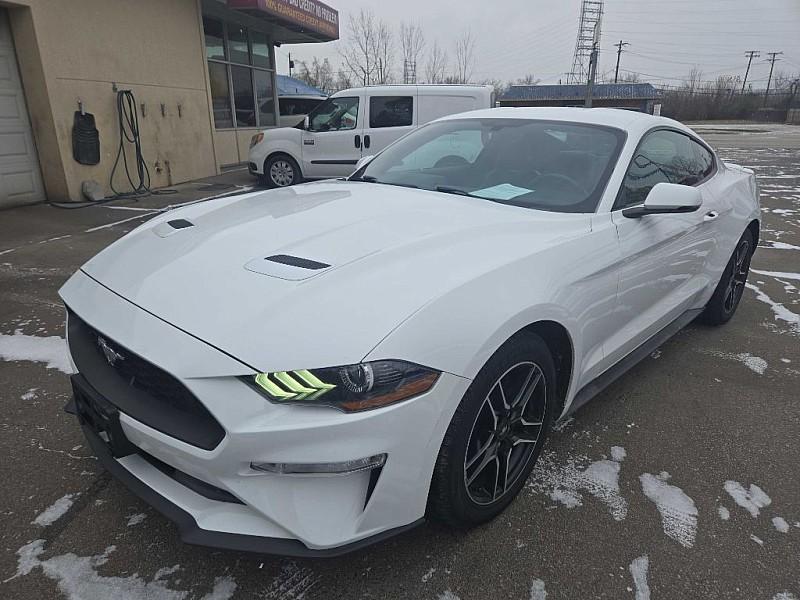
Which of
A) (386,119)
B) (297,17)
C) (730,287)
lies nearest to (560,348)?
(730,287)

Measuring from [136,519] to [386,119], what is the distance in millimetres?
8659

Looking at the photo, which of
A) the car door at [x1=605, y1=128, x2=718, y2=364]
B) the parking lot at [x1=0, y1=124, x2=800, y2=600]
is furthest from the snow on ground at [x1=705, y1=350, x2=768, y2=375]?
the car door at [x1=605, y1=128, x2=718, y2=364]

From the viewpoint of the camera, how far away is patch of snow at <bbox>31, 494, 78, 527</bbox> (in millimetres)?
2125

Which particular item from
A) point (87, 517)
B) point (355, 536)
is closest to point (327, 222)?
point (355, 536)

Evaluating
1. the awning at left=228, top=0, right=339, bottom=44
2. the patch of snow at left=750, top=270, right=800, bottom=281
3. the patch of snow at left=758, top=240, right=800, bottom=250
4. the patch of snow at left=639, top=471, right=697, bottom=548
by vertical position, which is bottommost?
the patch of snow at left=758, top=240, right=800, bottom=250

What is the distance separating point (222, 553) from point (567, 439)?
64.7 inches

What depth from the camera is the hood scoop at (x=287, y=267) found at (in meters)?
1.87

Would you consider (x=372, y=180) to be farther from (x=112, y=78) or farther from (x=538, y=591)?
(x=112, y=78)

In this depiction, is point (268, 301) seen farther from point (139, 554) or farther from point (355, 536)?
point (139, 554)

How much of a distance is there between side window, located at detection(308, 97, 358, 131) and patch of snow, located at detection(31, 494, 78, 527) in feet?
27.9

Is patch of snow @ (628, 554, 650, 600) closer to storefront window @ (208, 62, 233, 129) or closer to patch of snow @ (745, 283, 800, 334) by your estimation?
patch of snow @ (745, 283, 800, 334)

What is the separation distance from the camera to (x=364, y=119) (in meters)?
9.78

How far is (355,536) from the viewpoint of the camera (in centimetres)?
162

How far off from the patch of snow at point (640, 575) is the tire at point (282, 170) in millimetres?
9330
